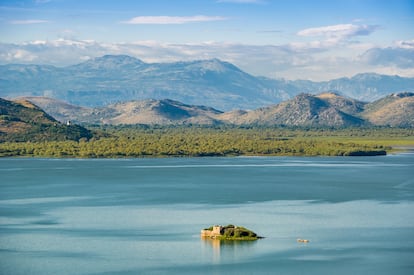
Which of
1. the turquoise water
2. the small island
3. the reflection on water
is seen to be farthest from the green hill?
the reflection on water

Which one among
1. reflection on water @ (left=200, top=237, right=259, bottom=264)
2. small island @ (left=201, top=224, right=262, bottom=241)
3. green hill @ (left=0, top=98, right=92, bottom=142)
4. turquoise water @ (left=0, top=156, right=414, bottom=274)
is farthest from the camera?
green hill @ (left=0, top=98, right=92, bottom=142)

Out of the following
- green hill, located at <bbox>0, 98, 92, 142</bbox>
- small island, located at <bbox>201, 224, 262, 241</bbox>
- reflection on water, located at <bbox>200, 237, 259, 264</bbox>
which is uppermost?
green hill, located at <bbox>0, 98, 92, 142</bbox>

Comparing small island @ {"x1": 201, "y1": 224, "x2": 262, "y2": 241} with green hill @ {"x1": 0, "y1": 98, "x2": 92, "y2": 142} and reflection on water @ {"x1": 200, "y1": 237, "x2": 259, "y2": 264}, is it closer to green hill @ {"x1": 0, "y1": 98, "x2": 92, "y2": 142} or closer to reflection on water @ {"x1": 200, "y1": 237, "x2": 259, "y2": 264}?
reflection on water @ {"x1": 200, "y1": 237, "x2": 259, "y2": 264}

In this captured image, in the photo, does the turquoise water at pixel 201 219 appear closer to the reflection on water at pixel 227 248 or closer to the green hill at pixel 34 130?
the reflection on water at pixel 227 248

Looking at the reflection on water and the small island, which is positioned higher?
the small island

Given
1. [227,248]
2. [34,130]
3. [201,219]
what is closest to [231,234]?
[227,248]

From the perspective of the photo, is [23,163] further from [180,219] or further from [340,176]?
[180,219]

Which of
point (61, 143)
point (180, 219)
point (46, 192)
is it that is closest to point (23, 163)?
point (61, 143)
